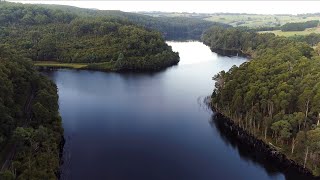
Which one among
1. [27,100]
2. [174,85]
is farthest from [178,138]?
[174,85]

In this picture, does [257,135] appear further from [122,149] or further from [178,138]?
[122,149]

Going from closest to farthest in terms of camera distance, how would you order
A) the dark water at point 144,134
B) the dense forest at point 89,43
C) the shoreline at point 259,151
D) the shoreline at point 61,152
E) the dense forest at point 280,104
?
the shoreline at point 61,152, the dark water at point 144,134, the shoreline at point 259,151, the dense forest at point 280,104, the dense forest at point 89,43

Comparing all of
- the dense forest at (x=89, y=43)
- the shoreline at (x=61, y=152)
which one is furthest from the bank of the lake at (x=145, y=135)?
the dense forest at (x=89, y=43)

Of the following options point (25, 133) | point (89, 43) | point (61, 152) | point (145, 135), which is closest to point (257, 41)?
point (89, 43)

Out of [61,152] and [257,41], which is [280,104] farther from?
[257,41]

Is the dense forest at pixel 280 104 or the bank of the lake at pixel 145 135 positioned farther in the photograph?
the dense forest at pixel 280 104

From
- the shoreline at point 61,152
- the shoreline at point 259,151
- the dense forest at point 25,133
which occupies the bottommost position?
the shoreline at point 259,151

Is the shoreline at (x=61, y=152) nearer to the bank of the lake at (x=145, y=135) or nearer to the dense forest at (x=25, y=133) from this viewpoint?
the bank of the lake at (x=145, y=135)
